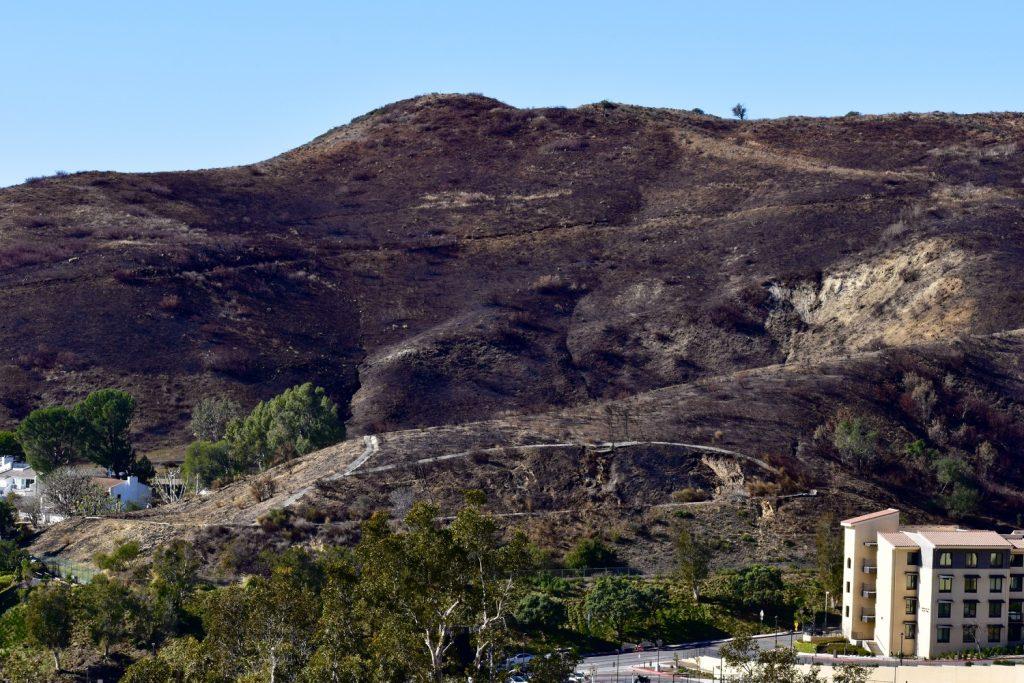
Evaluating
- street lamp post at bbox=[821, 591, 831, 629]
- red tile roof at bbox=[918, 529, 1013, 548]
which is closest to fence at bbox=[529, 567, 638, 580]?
street lamp post at bbox=[821, 591, 831, 629]

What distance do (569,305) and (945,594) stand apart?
8019 cm

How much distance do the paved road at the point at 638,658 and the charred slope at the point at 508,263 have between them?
1968 inches

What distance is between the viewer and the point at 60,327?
12312 cm

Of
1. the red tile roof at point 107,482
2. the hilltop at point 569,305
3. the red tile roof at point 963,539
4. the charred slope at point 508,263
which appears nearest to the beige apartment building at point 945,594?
the red tile roof at point 963,539

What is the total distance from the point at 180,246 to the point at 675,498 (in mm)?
74845

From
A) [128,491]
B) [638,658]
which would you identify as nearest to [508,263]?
[128,491]

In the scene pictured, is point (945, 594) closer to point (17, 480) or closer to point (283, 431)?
point (283, 431)

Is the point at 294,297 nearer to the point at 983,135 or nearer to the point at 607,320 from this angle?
the point at 607,320

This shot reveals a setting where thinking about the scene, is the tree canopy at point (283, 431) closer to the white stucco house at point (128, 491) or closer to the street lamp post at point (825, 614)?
the white stucco house at point (128, 491)

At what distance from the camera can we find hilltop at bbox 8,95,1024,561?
276ft

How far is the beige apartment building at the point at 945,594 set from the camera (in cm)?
5881

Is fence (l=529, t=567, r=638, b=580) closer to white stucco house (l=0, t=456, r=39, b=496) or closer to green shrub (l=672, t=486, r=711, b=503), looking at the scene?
green shrub (l=672, t=486, r=711, b=503)

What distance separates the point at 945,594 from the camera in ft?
193

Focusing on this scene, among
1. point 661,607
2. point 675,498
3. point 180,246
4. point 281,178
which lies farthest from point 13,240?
point 661,607
